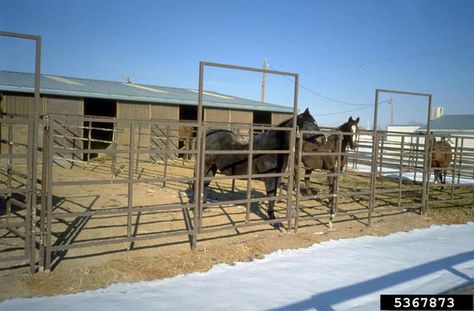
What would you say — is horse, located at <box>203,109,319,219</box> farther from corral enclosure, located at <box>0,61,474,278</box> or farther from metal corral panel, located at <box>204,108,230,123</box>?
metal corral panel, located at <box>204,108,230,123</box>

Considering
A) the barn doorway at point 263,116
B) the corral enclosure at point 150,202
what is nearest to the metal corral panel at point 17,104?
the corral enclosure at point 150,202

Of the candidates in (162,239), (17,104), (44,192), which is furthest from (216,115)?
(44,192)

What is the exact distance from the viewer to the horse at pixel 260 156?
7020 millimetres

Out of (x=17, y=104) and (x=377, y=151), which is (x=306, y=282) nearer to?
(x=377, y=151)

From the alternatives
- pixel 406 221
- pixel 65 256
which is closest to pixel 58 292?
pixel 65 256

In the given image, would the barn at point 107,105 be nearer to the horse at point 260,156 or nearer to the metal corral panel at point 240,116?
the metal corral panel at point 240,116

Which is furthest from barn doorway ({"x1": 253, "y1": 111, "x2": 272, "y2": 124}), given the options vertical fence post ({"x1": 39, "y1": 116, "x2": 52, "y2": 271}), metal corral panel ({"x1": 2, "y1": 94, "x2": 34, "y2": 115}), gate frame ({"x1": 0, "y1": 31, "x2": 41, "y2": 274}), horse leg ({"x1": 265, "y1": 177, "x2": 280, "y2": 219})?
gate frame ({"x1": 0, "y1": 31, "x2": 41, "y2": 274})

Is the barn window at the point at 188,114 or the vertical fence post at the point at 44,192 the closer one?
the vertical fence post at the point at 44,192

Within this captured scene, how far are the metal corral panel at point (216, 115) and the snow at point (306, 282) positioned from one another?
598 inches

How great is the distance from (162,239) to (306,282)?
237cm

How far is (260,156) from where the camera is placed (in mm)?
7238

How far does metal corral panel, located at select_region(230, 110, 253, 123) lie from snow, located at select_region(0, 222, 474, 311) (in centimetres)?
1593

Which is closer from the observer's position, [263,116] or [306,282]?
[306,282]

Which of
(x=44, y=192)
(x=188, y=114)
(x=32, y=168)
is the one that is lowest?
(x=44, y=192)
